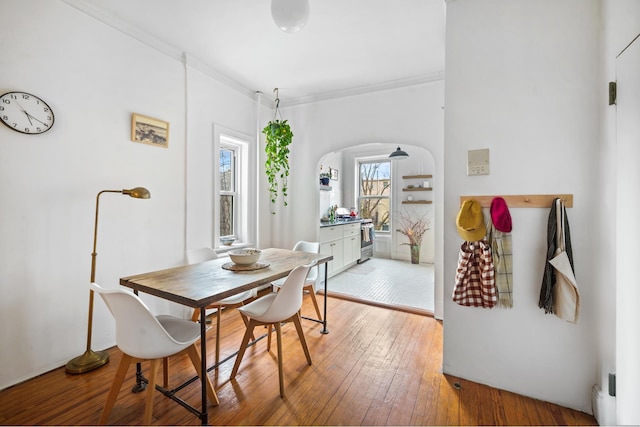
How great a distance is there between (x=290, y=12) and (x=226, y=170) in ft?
7.83

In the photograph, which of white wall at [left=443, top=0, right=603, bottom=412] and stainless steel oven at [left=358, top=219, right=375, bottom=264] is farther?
stainless steel oven at [left=358, top=219, right=375, bottom=264]

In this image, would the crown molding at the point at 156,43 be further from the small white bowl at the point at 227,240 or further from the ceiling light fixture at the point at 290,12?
the small white bowl at the point at 227,240

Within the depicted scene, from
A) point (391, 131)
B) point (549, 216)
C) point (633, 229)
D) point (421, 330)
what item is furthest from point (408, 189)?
point (633, 229)

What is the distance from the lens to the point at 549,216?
1688mm

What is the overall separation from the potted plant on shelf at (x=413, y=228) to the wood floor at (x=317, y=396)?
3.50 meters

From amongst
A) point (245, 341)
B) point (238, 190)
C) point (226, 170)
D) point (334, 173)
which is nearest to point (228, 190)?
point (238, 190)

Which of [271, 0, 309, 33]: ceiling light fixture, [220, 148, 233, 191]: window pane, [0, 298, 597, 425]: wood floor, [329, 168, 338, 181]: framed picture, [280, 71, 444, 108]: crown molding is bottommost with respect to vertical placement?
[0, 298, 597, 425]: wood floor

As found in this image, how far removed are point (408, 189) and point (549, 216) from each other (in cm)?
433

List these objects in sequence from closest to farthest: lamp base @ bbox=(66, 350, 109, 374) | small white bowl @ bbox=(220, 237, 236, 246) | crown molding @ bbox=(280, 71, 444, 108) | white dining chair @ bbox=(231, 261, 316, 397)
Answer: white dining chair @ bbox=(231, 261, 316, 397) → lamp base @ bbox=(66, 350, 109, 374) → crown molding @ bbox=(280, 71, 444, 108) → small white bowl @ bbox=(220, 237, 236, 246)

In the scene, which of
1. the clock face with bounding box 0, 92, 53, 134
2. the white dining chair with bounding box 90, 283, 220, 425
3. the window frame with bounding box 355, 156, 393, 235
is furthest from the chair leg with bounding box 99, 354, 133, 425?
the window frame with bounding box 355, 156, 393, 235

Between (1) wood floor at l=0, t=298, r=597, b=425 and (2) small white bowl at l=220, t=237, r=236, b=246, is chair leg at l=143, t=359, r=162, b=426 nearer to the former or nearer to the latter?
(1) wood floor at l=0, t=298, r=597, b=425

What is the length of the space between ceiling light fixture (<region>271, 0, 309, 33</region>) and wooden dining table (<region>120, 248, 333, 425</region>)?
1.57 metres

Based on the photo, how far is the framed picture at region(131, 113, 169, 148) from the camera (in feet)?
8.05

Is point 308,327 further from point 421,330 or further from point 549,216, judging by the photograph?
point 549,216
